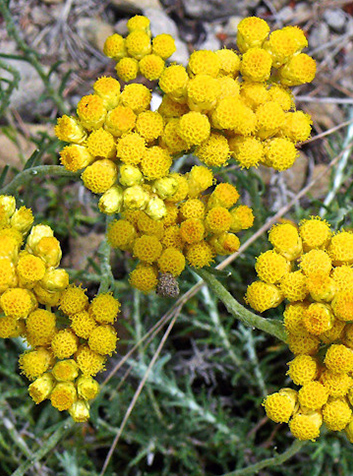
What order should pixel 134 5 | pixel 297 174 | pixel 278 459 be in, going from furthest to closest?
pixel 134 5
pixel 297 174
pixel 278 459

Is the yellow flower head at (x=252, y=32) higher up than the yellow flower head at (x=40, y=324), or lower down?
higher up

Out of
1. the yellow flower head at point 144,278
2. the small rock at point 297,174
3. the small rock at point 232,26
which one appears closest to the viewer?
the yellow flower head at point 144,278

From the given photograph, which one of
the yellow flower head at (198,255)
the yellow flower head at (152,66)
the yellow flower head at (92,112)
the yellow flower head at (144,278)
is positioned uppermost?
the yellow flower head at (152,66)

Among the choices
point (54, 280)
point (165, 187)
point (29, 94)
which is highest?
point (165, 187)

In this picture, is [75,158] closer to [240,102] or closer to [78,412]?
[240,102]

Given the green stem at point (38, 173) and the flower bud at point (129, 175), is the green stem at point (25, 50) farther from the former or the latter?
the flower bud at point (129, 175)

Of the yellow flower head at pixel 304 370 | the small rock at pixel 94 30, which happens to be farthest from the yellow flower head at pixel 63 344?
the small rock at pixel 94 30

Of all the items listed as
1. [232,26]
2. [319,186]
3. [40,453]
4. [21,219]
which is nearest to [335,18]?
[232,26]

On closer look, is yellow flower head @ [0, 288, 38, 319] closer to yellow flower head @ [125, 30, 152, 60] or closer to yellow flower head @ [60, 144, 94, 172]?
yellow flower head @ [60, 144, 94, 172]
